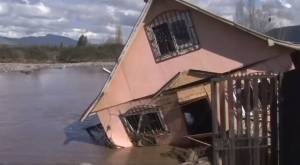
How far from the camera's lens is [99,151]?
76.9 ft

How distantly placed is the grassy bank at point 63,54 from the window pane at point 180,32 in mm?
99739

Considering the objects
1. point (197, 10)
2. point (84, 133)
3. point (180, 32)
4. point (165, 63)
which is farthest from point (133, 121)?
point (84, 133)

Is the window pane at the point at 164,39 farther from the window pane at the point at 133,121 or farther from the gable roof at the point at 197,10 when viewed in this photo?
the window pane at the point at 133,121

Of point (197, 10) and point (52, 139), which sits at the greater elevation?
point (197, 10)

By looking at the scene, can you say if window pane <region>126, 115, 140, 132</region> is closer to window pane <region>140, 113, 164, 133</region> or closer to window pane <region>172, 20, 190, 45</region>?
window pane <region>140, 113, 164, 133</region>

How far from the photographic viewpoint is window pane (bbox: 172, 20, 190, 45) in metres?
23.3

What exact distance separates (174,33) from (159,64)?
1278 mm

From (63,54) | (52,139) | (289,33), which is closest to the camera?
(52,139)

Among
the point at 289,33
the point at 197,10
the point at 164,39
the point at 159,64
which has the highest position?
the point at 197,10

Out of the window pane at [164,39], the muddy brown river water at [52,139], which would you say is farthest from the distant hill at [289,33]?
the window pane at [164,39]

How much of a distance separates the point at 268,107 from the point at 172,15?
10.4 meters

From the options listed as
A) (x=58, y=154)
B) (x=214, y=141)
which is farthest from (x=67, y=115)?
(x=214, y=141)

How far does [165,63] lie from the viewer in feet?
76.7

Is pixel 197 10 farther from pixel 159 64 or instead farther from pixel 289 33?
pixel 289 33
